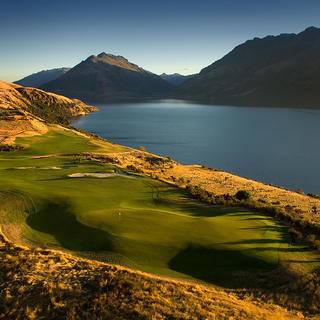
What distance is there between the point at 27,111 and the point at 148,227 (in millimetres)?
118176

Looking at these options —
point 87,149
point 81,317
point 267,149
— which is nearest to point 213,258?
point 81,317

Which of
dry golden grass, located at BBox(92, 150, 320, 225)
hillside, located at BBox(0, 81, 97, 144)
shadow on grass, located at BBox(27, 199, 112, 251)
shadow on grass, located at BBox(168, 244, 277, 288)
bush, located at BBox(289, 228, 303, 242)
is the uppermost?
hillside, located at BBox(0, 81, 97, 144)

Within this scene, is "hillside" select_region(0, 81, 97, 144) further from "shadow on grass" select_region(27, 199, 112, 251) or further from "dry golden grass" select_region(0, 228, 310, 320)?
"dry golden grass" select_region(0, 228, 310, 320)

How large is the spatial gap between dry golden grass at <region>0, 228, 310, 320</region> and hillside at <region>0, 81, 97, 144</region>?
2016 inches

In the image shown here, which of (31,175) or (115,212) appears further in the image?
(31,175)

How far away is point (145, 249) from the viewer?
16828 mm

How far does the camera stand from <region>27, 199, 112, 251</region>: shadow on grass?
17.6m

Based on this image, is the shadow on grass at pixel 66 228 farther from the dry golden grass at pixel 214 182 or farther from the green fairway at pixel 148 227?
the dry golden grass at pixel 214 182

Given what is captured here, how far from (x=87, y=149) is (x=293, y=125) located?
335ft

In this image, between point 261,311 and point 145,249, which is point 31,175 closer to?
point 145,249

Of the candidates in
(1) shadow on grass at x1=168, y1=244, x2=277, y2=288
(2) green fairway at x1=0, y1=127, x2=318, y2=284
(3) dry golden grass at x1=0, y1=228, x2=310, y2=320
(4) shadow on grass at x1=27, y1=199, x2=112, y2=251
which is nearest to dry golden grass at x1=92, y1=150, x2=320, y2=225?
(2) green fairway at x1=0, y1=127, x2=318, y2=284

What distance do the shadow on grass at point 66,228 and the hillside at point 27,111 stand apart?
4298 centimetres

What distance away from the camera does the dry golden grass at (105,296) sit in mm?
→ 11844

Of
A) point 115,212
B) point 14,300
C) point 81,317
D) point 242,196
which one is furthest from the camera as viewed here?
point 242,196
